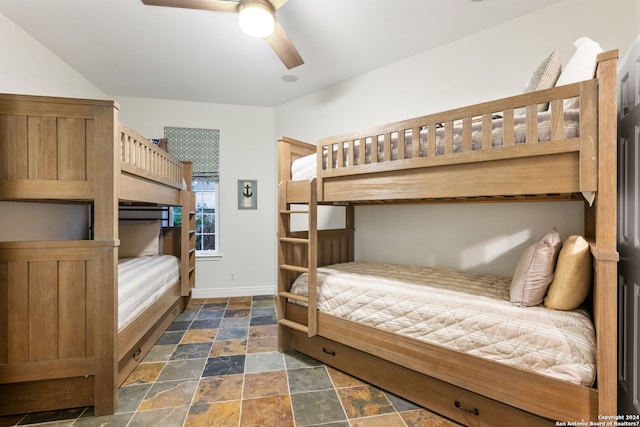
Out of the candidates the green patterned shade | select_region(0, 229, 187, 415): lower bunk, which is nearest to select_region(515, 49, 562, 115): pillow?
select_region(0, 229, 187, 415): lower bunk

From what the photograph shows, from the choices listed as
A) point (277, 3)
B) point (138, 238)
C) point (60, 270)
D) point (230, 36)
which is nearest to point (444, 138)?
point (277, 3)

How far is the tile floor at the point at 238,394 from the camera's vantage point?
1585mm

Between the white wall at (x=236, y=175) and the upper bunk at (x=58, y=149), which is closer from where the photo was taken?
the upper bunk at (x=58, y=149)

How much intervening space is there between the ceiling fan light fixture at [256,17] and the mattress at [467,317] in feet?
6.05

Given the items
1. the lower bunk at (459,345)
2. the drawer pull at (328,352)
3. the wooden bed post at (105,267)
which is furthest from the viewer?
the drawer pull at (328,352)

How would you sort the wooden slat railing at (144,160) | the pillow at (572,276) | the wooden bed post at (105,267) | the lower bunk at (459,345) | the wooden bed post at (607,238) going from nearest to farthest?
the wooden bed post at (607,238), the lower bunk at (459,345), the pillow at (572,276), the wooden bed post at (105,267), the wooden slat railing at (144,160)

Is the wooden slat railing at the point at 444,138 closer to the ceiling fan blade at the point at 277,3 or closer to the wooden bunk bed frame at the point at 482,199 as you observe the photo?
the wooden bunk bed frame at the point at 482,199

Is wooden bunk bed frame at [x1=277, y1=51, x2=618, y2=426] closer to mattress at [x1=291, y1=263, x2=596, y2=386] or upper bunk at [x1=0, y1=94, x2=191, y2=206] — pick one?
mattress at [x1=291, y1=263, x2=596, y2=386]

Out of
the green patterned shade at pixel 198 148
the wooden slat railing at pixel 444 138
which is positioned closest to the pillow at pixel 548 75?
the wooden slat railing at pixel 444 138

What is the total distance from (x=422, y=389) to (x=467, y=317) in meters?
0.58

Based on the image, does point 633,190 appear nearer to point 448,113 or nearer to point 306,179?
point 448,113

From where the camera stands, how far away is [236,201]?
4.07 metres

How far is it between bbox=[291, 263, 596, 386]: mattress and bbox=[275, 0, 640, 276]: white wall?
1.25 feet

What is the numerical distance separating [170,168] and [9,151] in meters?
1.49
